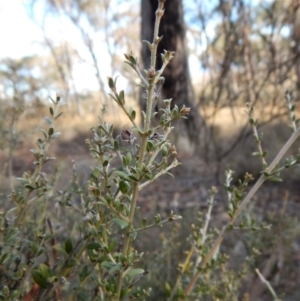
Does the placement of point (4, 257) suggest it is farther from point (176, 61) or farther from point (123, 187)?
point (176, 61)

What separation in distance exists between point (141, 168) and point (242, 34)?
7.88 ft

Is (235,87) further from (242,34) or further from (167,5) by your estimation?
(167,5)

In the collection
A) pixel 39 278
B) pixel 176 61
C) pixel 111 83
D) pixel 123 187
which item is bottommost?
pixel 39 278

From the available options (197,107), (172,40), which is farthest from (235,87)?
(172,40)

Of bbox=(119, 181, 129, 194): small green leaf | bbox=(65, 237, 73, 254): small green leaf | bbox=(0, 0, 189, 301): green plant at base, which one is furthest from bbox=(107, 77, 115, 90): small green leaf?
bbox=(65, 237, 73, 254): small green leaf

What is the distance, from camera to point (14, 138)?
5.75 ft

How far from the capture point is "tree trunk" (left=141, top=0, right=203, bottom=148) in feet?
8.05

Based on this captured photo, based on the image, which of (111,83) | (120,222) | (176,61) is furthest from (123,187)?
(176,61)

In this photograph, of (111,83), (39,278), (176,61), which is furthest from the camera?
(176,61)

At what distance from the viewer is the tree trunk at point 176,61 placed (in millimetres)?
2453

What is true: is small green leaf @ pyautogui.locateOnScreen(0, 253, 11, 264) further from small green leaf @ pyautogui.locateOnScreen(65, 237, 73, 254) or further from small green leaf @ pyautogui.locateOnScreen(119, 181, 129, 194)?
small green leaf @ pyautogui.locateOnScreen(119, 181, 129, 194)

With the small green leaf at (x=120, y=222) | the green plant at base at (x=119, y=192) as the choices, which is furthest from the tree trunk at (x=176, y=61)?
the small green leaf at (x=120, y=222)

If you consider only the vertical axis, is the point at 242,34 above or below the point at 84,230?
above

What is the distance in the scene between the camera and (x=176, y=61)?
2996 mm
